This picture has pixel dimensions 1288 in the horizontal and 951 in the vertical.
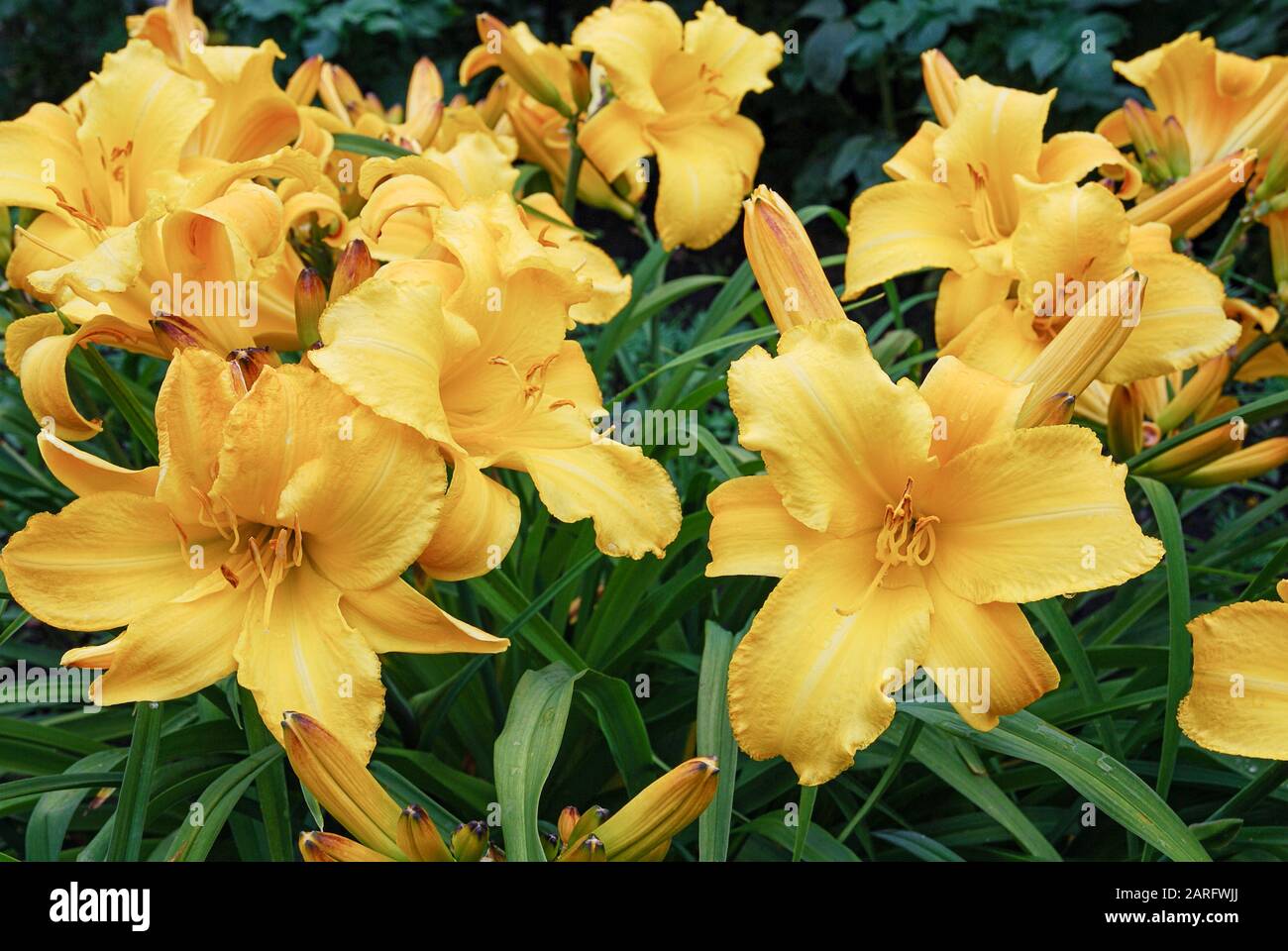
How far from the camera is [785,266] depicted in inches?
50.9

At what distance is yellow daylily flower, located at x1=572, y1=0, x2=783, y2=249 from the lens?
1.85m

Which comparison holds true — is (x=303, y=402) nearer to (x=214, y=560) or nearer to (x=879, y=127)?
(x=214, y=560)

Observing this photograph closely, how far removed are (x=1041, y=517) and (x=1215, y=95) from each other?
41.0 inches

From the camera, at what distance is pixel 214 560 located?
121cm

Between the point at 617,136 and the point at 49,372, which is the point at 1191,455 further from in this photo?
the point at 49,372

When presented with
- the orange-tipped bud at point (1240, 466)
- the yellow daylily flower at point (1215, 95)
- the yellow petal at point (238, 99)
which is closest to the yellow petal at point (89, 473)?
the yellow petal at point (238, 99)

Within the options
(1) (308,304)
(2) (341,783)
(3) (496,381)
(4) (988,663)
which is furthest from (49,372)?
(4) (988,663)

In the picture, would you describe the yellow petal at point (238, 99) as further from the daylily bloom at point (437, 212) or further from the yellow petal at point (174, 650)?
the yellow petal at point (174, 650)

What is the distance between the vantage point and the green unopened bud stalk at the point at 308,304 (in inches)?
51.0

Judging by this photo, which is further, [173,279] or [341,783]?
[173,279]

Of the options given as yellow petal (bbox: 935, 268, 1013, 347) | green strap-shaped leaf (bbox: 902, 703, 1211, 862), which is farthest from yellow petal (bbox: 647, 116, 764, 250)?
green strap-shaped leaf (bbox: 902, 703, 1211, 862)

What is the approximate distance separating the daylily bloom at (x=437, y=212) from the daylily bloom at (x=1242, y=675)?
779 mm

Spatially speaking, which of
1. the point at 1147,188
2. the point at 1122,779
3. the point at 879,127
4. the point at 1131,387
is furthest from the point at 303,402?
the point at 879,127

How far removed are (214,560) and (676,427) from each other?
69 cm
